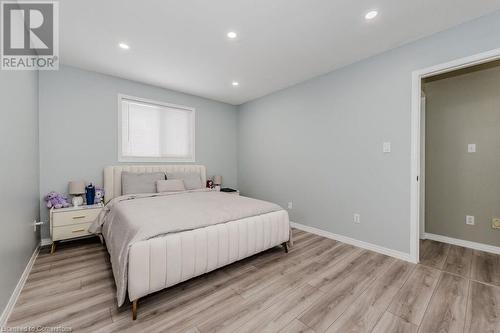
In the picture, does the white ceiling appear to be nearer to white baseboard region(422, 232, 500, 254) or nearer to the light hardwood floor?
the light hardwood floor

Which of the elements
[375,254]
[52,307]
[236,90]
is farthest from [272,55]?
[52,307]

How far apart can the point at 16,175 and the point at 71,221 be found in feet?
3.64

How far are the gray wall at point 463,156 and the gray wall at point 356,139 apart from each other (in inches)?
42.3

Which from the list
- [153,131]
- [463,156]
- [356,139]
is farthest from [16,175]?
[463,156]

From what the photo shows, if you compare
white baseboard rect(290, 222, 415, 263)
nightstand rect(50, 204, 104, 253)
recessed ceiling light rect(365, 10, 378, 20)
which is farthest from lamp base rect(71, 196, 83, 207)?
recessed ceiling light rect(365, 10, 378, 20)

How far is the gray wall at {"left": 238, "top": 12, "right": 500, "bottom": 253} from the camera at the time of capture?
2.35 m

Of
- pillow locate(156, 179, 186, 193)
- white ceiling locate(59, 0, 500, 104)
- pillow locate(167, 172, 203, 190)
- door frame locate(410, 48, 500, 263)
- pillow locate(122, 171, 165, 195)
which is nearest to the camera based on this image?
white ceiling locate(59, 0, 500, 104)

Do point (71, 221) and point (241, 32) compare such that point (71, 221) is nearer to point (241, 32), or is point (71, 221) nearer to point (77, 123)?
A: point (77, 123)

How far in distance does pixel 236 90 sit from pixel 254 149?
1297 mm

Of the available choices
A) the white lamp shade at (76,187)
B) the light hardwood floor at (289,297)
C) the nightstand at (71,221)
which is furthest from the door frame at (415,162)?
the white lamp shade at (76,187)

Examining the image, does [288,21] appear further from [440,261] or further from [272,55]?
[440,261]

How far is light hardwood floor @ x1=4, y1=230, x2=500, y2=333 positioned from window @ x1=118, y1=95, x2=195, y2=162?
1792mm

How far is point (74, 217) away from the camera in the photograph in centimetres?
263

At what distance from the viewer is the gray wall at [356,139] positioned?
2.35 meters
